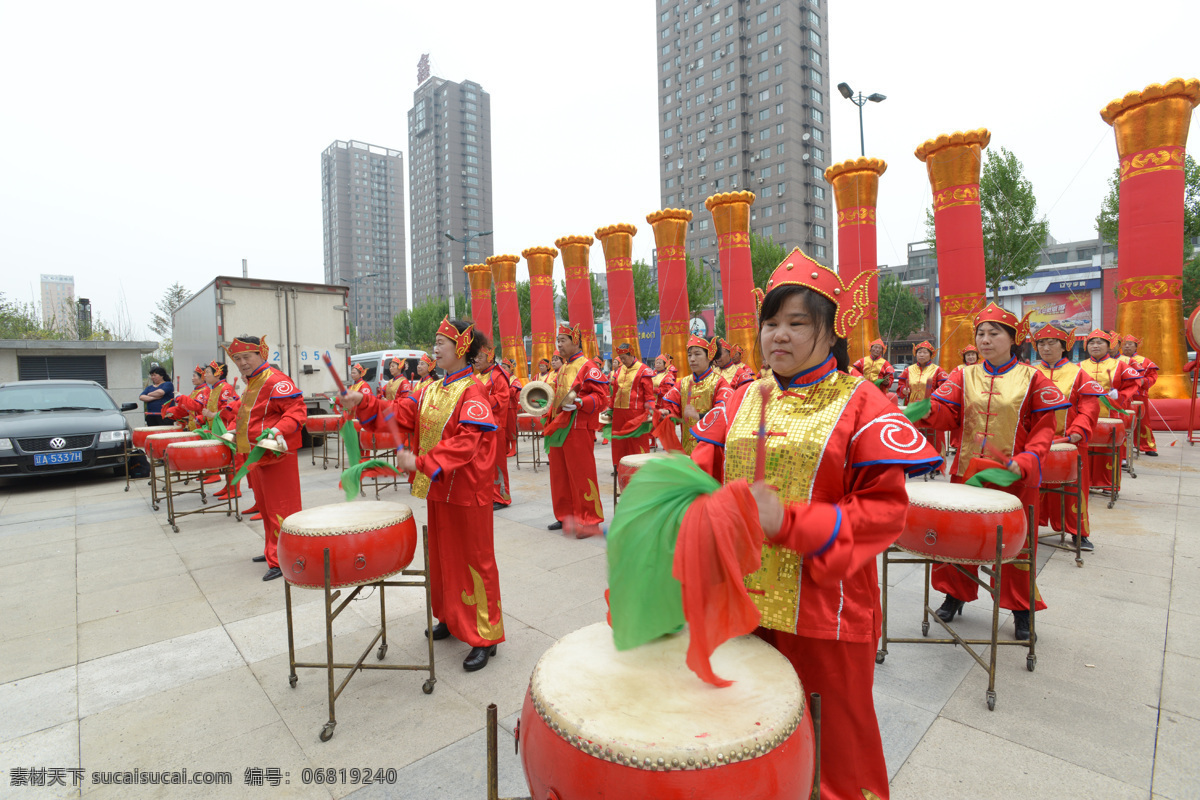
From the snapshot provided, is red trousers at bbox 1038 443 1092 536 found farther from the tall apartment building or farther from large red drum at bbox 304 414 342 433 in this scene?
the tall apartment building

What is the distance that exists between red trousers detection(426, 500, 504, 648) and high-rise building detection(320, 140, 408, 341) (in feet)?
284

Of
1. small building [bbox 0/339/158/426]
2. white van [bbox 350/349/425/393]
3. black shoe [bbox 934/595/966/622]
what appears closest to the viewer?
black shoe [bbox 934/595/966/622]

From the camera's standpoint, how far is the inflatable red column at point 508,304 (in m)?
24.0

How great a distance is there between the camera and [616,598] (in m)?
1.44

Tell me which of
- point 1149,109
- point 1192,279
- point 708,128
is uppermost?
point 708,128

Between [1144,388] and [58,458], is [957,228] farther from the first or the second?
[58,458]

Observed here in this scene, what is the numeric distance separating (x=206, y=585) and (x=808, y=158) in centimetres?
6272

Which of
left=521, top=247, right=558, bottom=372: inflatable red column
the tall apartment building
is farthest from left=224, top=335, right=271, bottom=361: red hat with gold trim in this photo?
the tall apartment building

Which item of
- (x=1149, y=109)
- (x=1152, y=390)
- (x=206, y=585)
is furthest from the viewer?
Answer: (x=1152, y=390)

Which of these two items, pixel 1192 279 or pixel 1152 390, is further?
pixel 1192 279

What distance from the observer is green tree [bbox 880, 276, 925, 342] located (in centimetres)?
3800

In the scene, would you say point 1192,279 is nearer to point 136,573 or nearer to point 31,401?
point 136,573

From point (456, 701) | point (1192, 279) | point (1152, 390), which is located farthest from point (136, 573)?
point (1192, 279)

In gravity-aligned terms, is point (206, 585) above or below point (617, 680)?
below
